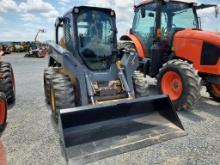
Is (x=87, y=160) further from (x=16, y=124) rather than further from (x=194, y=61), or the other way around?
(x=194, y=61)

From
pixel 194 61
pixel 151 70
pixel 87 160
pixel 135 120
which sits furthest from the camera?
pixel 151 70

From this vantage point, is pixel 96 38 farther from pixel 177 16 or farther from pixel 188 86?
pixel 177 16

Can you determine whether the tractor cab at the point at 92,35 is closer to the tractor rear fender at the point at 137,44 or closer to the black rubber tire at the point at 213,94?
the tractor rear fender at the point at 137,44

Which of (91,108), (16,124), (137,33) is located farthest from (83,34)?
(137,33)

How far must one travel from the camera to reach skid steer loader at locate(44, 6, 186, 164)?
3438mm

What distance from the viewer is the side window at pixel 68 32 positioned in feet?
15.4

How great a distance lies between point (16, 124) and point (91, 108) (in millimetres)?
1802

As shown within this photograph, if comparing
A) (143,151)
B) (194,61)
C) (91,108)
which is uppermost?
(194,61)

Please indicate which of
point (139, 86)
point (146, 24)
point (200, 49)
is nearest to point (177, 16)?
point (146, 24)

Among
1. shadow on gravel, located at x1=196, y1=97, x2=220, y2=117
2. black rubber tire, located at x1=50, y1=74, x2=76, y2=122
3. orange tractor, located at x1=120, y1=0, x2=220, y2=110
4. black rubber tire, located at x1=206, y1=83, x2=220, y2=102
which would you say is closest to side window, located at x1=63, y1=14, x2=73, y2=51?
black rubber tire, located at x1=50, y1=74, x2=76, y2=122

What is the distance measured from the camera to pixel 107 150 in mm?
3291

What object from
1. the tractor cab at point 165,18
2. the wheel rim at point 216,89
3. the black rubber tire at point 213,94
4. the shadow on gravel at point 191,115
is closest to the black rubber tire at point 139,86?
the shadow on gravel at point 191,115

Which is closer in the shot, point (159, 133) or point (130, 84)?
point (159, 133)

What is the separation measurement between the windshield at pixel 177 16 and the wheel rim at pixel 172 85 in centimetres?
154
